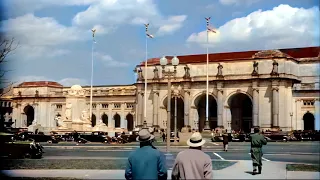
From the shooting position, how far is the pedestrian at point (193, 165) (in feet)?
25.8

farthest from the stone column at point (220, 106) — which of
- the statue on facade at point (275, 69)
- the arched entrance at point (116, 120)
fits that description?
the arched entrance at point (116, 120)

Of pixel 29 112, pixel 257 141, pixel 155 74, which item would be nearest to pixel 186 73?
pixel 155 74

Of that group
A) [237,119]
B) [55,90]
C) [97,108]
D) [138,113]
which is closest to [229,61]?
[237,119]

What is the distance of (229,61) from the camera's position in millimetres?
92188

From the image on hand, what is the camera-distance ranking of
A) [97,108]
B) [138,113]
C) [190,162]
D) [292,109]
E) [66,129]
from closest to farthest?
1. [190,162]
2. [66,129]
3. [292,109]
4. [138,113]
5. [97,108]

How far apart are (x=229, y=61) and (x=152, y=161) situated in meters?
85.3

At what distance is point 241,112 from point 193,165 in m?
88.5

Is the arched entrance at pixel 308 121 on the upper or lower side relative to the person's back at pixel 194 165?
lower

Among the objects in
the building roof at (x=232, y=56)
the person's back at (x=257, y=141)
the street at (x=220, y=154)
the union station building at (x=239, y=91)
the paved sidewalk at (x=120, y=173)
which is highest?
the building roof at (x=232, y=56)

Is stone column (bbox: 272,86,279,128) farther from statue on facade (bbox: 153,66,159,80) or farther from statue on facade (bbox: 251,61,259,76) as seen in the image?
statue on facade (bbox: 153,66,159,80)

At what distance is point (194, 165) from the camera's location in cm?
790

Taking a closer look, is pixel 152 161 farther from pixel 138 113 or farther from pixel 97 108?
pixel 97 108

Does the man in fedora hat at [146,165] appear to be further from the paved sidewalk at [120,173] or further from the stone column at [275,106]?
the stone column at [275,106]

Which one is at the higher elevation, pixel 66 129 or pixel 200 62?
pixel 200 62
